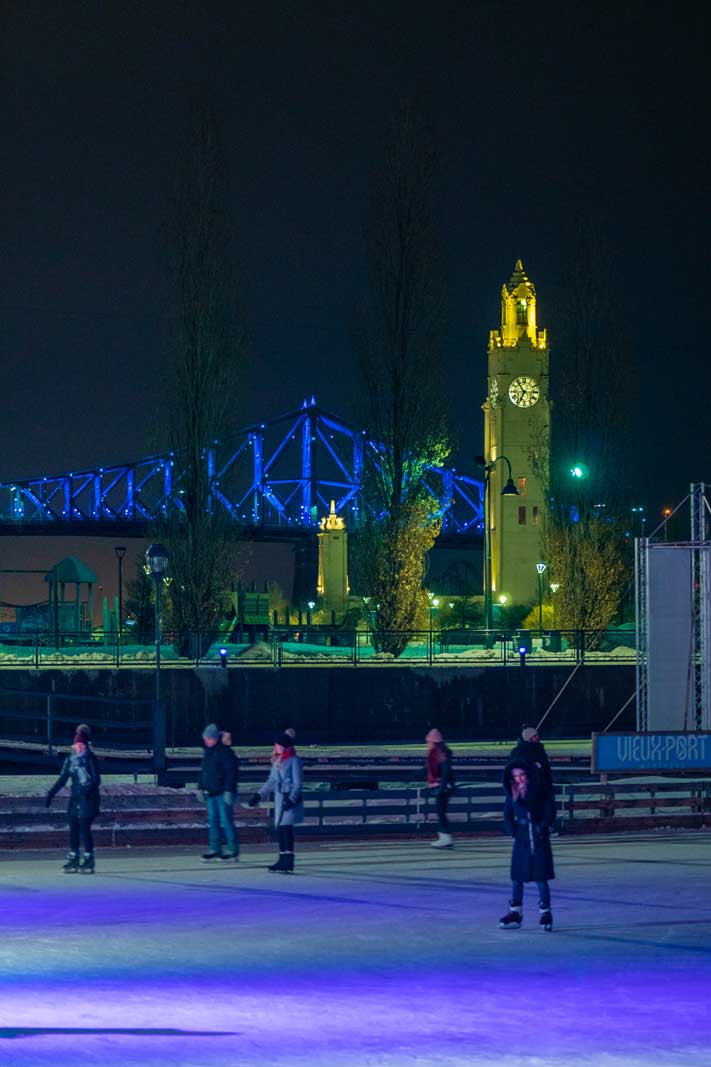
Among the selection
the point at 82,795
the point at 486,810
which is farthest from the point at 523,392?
the point at 82,795

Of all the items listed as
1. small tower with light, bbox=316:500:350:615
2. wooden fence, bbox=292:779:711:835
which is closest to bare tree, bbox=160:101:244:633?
wooden fence, bbox=292:779:711:835

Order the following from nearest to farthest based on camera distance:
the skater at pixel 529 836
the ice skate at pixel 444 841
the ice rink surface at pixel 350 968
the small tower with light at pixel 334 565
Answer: the ice rink surface at pixel 350 968
the skater at pixel 529 836
the ice skate at pixel 444 841
the small tower with light at pixel 334 565

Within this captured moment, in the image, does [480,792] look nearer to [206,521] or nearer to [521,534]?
[206,521]

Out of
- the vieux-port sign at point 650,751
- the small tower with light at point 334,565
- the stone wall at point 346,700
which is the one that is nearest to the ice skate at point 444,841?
the vieux-port sign at point 650,751

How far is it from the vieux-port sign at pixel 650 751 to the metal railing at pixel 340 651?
17.2 metres

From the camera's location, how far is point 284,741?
17.4 meters

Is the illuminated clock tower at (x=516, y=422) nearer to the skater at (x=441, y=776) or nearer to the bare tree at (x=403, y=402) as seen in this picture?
the bare tree at (x=403, y=402)

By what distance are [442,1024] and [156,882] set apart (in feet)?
24.3

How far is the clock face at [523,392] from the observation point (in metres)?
88.0

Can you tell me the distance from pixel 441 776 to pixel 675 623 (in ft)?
34.1

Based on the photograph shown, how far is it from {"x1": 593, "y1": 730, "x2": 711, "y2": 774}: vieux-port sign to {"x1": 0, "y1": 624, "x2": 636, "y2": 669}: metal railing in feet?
→ 56.3

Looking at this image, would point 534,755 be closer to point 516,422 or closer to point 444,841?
point 444,841

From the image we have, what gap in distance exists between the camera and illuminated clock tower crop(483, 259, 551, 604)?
287 feet

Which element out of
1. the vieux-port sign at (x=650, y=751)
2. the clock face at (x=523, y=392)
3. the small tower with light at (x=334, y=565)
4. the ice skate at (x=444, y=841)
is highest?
the clock face at (x=523, y=392)
